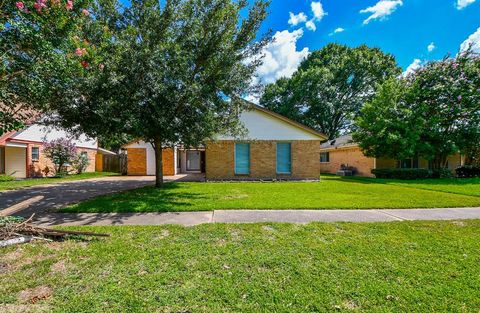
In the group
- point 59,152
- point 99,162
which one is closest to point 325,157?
point 99,162

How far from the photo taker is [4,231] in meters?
4.23

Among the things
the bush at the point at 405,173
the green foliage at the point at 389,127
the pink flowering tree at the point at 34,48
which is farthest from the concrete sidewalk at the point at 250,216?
the bush at the point at 405,173

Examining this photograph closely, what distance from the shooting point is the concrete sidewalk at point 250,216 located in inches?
222

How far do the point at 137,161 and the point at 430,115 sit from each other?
919 inches

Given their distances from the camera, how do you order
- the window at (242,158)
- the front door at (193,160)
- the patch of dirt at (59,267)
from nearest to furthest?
the patch of dirt at (59,267) < the window at (242,158) < the front door at (193,160)

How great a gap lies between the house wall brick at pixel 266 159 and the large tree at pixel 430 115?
5.23m

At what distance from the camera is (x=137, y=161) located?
20438mm

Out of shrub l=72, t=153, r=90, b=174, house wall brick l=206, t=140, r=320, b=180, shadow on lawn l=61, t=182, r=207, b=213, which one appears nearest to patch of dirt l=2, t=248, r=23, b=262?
shadow on lawn l=61, t=182, r=207, b=213

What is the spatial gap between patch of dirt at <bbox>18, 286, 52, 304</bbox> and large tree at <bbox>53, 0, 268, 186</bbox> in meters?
5.50

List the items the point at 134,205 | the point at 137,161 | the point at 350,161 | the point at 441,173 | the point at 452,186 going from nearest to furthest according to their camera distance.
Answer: the point at 134,205
the point at 452,186
the point at 441,173
the point at 137,161
the point at 350,161

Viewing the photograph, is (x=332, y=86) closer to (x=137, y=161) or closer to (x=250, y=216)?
(x=137, y=161)

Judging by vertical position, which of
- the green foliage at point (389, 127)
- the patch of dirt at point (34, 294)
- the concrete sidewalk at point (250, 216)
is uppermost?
the green foliage at point (389, 127)

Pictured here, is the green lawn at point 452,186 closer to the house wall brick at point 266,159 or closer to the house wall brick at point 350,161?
the house wall brick at point 266,159

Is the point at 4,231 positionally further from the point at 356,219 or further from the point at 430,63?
the point at 430,63
